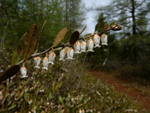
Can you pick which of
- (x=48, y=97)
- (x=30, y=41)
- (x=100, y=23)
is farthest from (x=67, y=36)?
(x=100, y=23)

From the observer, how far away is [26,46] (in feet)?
1.45

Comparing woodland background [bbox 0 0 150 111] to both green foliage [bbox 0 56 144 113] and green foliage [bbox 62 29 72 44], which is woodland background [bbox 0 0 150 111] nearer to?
green foliage [bbox 0 56 144 113]

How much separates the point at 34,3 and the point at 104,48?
7.38m

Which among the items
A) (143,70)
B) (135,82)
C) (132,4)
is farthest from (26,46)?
(132,4)

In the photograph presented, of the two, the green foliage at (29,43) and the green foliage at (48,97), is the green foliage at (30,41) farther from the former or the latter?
the green foliage at (48,97)

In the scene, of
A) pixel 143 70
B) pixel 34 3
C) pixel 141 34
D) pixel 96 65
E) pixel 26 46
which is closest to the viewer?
pixel 26 46

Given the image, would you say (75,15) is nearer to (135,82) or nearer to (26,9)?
(26,9)

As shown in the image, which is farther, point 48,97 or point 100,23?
point 100,23

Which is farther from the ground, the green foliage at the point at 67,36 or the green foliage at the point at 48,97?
the green foliage at the point at 67,36

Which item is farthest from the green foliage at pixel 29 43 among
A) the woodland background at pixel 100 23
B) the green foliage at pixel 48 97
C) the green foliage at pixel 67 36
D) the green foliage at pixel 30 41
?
the woodland background at pixel 100 23

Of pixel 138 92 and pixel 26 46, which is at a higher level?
pixel 26 46

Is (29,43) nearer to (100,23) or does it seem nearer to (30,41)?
(30,41)

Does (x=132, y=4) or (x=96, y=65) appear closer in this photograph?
(x=132, y=4)

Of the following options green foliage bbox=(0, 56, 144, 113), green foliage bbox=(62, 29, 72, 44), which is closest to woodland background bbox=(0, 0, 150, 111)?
green foliage bbox=(0, 56, 144, 113)
